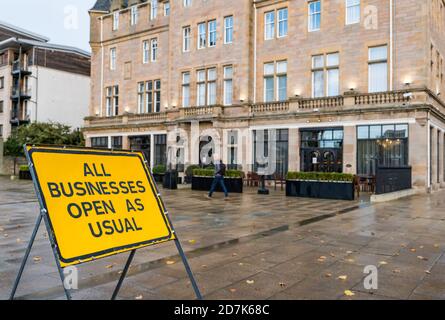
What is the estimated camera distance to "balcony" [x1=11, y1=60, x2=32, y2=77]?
151ft

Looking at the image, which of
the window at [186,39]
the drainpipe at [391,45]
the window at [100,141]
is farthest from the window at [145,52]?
the drainpipe at [391,45]

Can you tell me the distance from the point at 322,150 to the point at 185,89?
41.6ft

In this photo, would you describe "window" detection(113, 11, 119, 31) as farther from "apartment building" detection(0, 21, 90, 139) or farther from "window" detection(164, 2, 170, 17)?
"apartment building" detection(0, 21, 90, 139)

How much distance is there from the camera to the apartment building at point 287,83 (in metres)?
21.3

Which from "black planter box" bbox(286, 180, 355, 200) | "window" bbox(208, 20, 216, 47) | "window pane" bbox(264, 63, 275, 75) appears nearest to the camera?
"black planter box" bbox(286, 180, 355, 200)

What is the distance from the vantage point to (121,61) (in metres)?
36.2

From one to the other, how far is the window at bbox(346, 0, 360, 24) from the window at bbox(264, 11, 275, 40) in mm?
5199

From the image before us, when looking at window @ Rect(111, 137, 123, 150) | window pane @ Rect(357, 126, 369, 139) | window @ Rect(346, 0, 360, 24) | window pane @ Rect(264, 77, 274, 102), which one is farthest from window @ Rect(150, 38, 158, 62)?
window pane @ Rect(357, 126, 369, 139)

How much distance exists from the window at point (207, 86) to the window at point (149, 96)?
215 inches

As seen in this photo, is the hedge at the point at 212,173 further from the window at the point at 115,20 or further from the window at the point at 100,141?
the window at the point at 115,20

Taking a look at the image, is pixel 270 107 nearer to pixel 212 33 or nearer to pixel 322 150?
pixel 322 150

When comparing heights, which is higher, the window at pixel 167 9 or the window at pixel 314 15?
the window at pixel 167 9

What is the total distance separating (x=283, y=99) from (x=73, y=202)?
23783 mm
